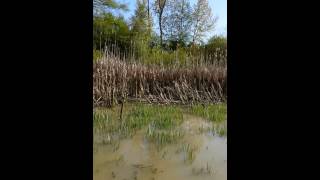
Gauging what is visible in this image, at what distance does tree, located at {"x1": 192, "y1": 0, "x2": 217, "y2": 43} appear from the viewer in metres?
1.69

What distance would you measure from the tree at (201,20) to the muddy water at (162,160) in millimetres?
545

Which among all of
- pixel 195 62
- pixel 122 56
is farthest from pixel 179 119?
pixel 122 56

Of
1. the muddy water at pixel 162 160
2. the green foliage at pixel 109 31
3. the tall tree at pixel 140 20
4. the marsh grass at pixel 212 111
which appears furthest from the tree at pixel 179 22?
the muddy water at pixel 162 160

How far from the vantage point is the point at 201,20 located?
175 centimetres

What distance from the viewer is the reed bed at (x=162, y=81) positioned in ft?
5.85

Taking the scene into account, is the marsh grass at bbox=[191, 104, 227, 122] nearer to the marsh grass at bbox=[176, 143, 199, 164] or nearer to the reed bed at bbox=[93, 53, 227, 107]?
the reed bed at bbox=[93, 53, 227, 107]

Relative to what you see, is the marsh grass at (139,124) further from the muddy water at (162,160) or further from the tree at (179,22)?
the tree at (179,22)

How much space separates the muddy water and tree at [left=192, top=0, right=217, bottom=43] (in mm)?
545

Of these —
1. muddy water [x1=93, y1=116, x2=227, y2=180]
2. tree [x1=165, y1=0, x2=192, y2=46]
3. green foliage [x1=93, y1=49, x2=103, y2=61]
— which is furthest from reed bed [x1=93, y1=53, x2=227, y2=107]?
muddy water [x1=93, y1=116, x2=227, y2=180]

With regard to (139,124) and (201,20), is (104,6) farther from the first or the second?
(139,124)

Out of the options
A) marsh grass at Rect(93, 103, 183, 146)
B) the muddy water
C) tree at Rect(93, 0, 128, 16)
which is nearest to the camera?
the muddy water

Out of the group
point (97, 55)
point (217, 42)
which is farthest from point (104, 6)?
point (217, 42)

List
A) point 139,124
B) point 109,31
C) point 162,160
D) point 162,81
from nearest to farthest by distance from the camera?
point 162,160 < point 139,124 < point 109,31 < point 162,81

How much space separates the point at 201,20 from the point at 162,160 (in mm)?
775
